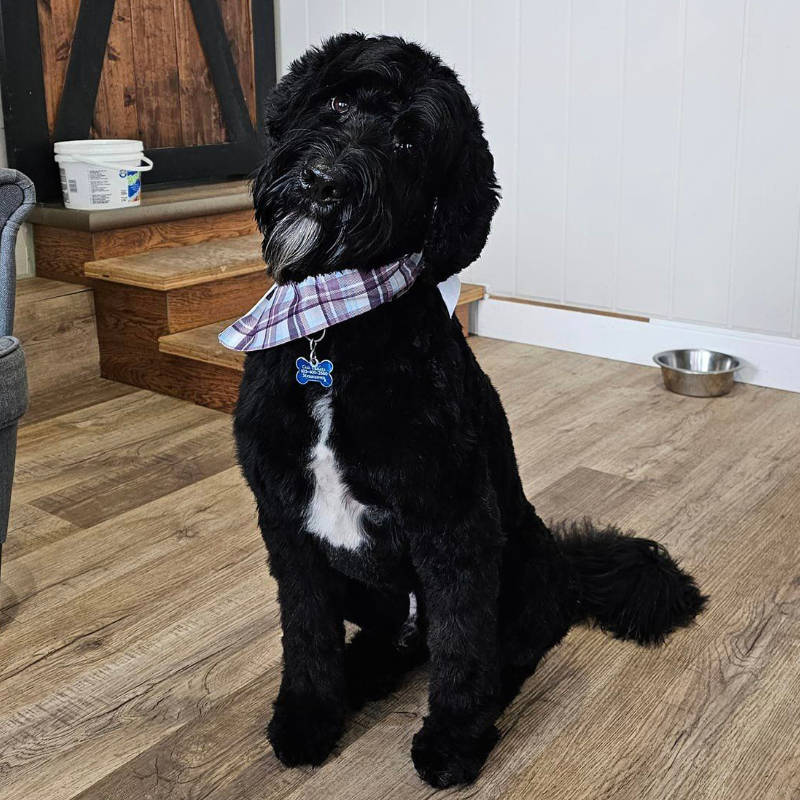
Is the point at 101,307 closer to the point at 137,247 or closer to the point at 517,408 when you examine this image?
the point at 137,247

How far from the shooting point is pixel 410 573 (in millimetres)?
1375

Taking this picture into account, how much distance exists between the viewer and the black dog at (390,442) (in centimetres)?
112

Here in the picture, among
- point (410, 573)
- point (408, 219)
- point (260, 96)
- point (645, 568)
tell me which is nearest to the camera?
point (408, 219)

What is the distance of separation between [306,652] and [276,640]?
41 cm

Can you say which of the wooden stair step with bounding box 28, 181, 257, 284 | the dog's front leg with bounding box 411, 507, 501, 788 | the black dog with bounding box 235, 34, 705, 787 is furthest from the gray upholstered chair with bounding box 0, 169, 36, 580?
the wooden stair step with bounding box 28, 181, 257, 284

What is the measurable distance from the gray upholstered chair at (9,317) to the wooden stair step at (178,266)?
1220 mm

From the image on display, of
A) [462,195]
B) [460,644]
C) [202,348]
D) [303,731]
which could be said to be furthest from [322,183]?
[202,348]

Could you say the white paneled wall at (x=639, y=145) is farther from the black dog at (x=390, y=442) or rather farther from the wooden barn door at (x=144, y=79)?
the black dog at (x=390, y=442)

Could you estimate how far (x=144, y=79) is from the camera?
376 centimetres

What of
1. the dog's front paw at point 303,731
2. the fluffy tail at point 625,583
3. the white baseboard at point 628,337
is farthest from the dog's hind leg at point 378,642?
→ the white baseboard at point 628,337

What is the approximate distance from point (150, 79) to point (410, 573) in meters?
2.99

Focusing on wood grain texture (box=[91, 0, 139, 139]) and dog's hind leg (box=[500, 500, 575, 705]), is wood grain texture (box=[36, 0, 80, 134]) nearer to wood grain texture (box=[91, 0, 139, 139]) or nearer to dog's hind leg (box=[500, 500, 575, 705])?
wood grain texture (box=[91, 0, 139, 139])

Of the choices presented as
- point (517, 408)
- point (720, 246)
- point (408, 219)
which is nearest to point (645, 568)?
point (408, 219)

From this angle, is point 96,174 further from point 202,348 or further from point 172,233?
point 202,348
